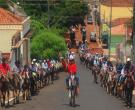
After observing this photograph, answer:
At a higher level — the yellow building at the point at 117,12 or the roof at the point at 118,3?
the roof at the point at 118,3

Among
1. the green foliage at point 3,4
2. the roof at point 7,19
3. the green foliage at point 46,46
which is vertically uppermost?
the green foliage at point 3,4

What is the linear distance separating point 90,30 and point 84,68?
61.5m

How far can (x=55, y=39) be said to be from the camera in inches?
3302

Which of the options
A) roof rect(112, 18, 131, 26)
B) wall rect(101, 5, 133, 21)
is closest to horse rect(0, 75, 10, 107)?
roof rect(112, 18, 131, 26)

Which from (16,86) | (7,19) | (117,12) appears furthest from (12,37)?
(117,12)

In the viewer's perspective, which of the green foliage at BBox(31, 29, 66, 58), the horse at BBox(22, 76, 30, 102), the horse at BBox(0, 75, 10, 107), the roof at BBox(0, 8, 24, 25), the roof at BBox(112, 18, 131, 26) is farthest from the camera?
the roof at BBox(112, 18, 131, 26)

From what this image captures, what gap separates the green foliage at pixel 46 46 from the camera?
81.6 meters

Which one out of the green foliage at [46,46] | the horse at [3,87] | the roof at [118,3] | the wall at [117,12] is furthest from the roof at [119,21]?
the horse at [3,87]

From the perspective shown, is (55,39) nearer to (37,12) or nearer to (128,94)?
Result: (37,12)

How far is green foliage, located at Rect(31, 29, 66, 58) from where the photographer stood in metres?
81.6

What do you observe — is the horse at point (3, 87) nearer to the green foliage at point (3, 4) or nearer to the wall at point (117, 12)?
the green foliage at point (3, 4)

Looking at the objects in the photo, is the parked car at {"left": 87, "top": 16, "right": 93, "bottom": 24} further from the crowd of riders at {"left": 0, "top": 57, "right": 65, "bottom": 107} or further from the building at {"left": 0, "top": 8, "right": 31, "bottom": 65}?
the crowd of riders at {"left": 0, "top": 57, "right": 65, "bottom": 107}

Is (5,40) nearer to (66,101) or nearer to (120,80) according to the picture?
(120,80)

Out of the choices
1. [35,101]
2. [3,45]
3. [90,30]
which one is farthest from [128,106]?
[90,30]
